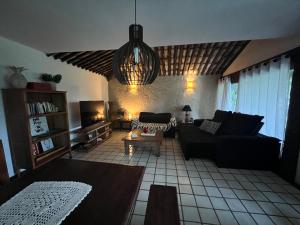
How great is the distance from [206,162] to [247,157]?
0.72 m

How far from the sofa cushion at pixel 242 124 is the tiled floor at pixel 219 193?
0.75 metres

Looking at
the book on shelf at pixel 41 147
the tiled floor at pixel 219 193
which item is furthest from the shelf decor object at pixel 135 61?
the book on shelf at pixel 41 147

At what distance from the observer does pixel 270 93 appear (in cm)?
265

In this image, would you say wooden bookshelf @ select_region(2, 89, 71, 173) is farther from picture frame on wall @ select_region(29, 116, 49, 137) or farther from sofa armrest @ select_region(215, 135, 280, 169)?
sofa armrest @ select_region(215, 135, 280, 169)

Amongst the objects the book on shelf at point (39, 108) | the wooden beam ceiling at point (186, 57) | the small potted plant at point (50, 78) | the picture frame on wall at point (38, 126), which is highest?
the wooden beam ceiling at point (186, 57)

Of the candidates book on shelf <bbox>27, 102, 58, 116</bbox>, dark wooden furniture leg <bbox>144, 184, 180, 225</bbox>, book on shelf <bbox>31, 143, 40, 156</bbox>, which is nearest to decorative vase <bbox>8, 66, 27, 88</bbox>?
book on shelf <bbox>27, 102, 58, 116</bbox>

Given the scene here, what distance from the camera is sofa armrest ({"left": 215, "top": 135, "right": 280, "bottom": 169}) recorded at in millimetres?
2439

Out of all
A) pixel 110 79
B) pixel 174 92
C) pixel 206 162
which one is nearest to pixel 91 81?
pixel 110 79

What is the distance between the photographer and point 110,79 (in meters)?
6.05

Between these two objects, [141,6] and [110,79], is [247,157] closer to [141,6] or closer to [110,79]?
[141,6]

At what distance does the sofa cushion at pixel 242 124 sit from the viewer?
8.82 ft

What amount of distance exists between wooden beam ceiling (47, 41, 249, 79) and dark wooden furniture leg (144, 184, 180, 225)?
126 inches

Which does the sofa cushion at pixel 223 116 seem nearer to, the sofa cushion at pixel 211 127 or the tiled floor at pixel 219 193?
the sofa cushion at pixel 211 127

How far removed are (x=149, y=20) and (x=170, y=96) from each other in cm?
417
